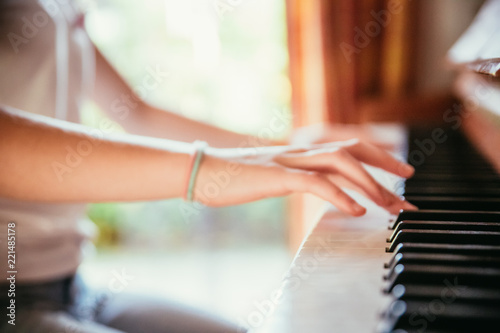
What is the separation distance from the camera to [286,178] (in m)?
0.74

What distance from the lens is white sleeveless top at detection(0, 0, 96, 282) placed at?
102 cm

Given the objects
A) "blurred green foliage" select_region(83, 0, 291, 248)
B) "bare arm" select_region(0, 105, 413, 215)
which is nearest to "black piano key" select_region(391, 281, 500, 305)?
→ "bare arm" select_region(0, 105, 413, 215)

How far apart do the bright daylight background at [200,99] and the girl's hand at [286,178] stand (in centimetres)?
288

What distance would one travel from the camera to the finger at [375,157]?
2.82 feet

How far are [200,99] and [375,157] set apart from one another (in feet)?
10.6

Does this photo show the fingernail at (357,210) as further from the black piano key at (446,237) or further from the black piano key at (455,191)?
the black piano key at (455,191)

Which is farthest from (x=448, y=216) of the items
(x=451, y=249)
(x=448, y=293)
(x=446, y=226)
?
(x=448, y=293)

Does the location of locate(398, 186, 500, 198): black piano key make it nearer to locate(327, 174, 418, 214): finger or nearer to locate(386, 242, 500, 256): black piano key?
locate(327, 174, 418, 214): finger

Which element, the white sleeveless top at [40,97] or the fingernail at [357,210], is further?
the white sleeveless top at [40,97]

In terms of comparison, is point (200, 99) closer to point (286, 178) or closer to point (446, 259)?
point (286, 178)

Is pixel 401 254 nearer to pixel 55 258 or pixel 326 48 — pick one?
pixel 55 258

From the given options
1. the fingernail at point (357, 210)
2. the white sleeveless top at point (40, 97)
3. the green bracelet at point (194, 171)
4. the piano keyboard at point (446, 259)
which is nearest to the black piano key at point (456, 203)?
the piano keyboard at point (446, 259)

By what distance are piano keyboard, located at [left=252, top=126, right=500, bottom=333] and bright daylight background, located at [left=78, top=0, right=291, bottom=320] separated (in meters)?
2.88

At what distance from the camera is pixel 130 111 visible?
1485mm
